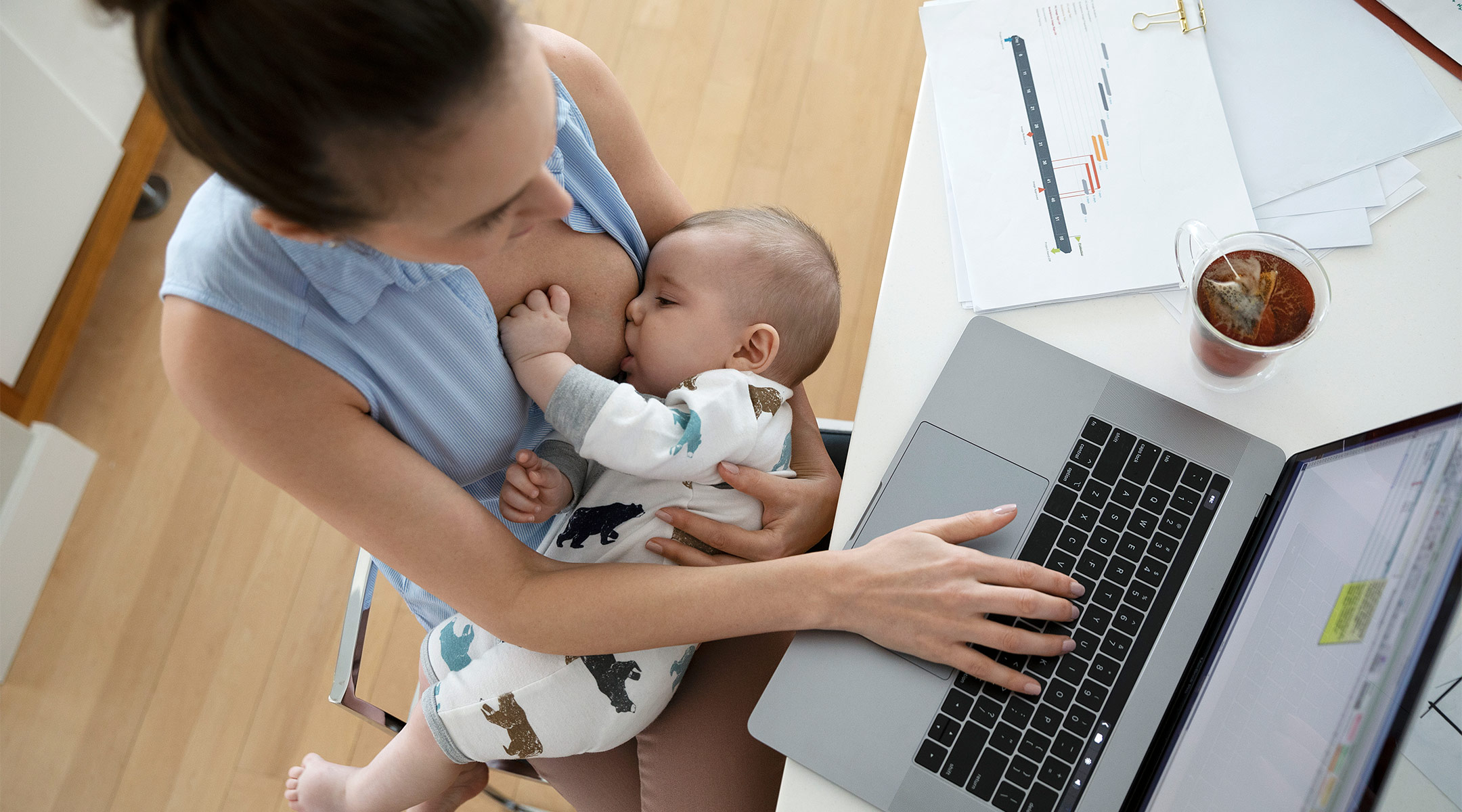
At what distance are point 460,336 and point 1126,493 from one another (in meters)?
0.66

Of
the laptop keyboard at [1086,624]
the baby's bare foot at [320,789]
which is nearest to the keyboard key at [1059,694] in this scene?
the laptop keyboard at [1086,624]

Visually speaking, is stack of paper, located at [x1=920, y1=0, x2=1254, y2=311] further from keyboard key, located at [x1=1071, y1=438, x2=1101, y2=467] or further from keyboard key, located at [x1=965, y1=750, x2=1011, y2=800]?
keyboard key, located at [x1=965, y1=750, x2=1011, y2=800]

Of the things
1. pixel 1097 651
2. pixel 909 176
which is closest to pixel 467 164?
pixel 909 176

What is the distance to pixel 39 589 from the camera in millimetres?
1845

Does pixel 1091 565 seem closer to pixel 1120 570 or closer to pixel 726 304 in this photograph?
pixel 1120 570

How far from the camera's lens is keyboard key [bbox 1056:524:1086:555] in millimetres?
856

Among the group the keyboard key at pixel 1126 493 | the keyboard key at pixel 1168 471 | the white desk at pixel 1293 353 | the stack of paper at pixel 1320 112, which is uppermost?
the stack of paper at pixel 1320 112

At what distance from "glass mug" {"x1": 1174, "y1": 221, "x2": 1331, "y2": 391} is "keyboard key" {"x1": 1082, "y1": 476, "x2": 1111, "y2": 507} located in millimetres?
171

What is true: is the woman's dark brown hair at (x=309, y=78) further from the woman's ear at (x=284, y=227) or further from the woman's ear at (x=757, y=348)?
the woman's ear at (x=757, y=348)

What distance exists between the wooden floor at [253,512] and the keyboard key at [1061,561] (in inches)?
43.0

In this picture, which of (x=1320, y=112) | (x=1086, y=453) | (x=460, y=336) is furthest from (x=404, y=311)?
(x=1320, y=112)

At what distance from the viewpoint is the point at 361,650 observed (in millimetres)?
1173

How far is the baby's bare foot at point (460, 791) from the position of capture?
122 centimetres

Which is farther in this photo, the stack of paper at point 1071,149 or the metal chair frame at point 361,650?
the metal chair frame at point 361,650
